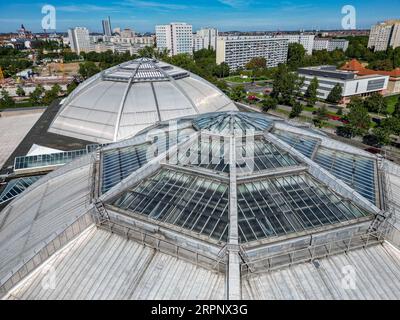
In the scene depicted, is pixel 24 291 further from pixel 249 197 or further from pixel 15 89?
pixel 15 89

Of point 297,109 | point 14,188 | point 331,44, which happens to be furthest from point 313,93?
point 331,44

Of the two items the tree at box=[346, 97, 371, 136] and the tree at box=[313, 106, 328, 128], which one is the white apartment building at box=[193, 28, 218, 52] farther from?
the tree at box=[346, 97, 371, 136]

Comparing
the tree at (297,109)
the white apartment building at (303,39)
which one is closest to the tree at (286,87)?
the tree at (297,109)

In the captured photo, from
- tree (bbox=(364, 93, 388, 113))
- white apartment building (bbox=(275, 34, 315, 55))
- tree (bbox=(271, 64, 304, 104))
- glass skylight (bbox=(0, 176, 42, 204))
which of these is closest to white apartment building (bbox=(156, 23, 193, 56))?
white apartment building (bbox=(275, 34, 315, 55))

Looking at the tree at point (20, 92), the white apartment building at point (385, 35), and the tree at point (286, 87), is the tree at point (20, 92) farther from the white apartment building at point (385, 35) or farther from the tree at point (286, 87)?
the white apartment building at point (385, 35)

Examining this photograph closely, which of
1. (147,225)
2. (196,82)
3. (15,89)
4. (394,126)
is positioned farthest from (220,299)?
(15,89)

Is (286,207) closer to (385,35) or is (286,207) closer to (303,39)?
(303,39)

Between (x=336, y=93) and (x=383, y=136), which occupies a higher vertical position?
(x=336, y=93)
